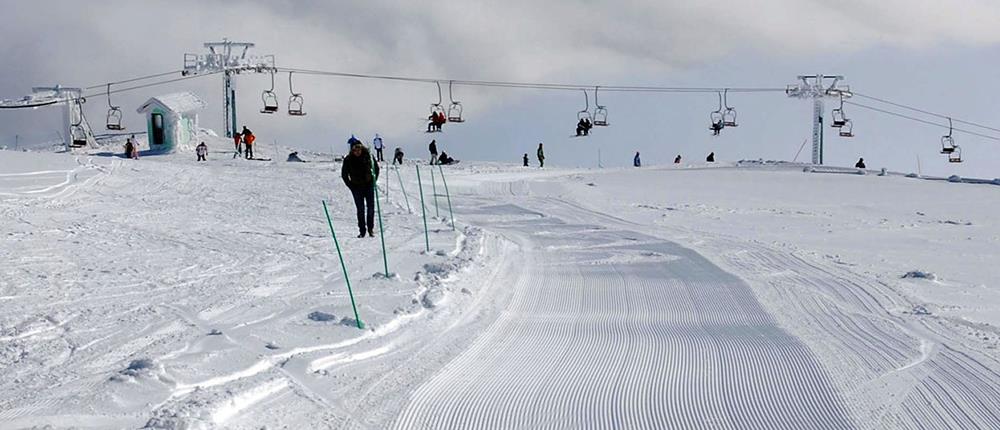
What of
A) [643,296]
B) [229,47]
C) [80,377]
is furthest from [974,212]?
[229,47]

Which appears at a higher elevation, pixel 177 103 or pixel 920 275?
pixel 177 103

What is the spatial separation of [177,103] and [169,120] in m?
1.41

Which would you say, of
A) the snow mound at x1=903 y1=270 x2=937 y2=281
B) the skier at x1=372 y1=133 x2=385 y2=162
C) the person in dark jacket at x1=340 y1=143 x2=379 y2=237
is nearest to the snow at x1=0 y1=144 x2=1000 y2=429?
the snow mound at x1=903 y1=270 x2=937 y2=281

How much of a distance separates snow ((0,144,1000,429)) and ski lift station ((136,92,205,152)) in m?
30.7

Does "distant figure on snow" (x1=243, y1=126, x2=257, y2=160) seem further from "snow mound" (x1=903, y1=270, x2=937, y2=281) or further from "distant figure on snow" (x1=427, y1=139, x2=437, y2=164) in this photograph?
"snow mound" (x1=903, y1=270, x2=937, y2=281)

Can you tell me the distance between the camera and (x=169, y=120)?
175 ft

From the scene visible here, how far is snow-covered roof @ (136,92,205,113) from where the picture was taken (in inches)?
2101

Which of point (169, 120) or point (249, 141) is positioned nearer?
point (249, 141)

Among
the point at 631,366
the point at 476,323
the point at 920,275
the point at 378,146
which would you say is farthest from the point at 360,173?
the point at 378,146

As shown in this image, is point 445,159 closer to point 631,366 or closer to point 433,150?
point 433,150

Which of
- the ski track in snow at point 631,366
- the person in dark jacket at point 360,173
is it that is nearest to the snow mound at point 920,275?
the ski track in snow at point 631,366

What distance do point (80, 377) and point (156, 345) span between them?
1166 millimetres

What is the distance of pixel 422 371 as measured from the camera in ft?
26.5

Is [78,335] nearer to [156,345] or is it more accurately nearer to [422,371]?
[156,345]
